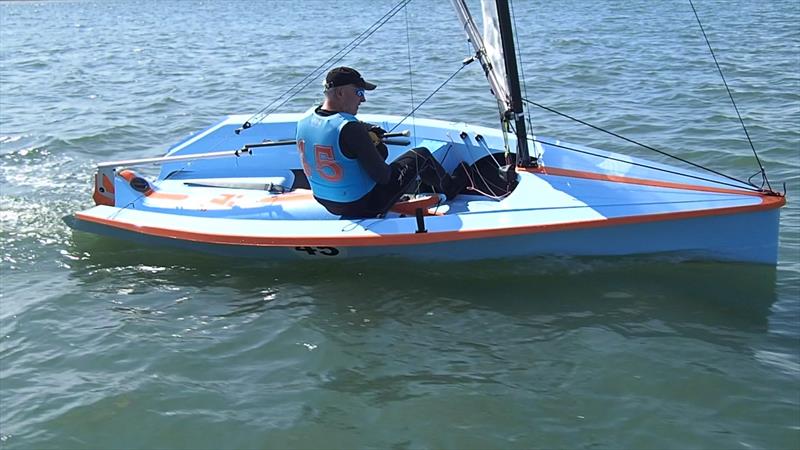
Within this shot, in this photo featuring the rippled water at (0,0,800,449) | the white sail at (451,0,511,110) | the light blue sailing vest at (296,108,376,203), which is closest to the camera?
the rippled water at (0,0,800,449)

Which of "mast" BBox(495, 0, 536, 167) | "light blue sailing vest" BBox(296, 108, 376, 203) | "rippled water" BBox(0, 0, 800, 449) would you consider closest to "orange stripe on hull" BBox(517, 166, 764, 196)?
"mast" BBox(495, 0, 536, 167)

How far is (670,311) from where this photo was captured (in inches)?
193

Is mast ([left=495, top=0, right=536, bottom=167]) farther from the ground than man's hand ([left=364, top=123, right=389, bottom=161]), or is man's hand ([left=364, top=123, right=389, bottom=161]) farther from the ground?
mast ([left=495, top=0, right=536, bottom=167])

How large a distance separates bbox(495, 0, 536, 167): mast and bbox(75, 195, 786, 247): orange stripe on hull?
79 centimetres

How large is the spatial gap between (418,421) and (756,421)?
158 cm

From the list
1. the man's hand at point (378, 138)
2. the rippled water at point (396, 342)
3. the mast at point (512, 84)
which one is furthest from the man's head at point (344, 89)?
the rippled water at point (396, 342)

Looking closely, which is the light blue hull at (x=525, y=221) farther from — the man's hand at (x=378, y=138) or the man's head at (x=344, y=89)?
the man's head at (x=344, y=89)

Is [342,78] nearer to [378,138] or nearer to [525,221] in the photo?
[378,138]

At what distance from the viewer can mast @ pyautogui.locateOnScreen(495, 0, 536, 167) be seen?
5348 millimetres

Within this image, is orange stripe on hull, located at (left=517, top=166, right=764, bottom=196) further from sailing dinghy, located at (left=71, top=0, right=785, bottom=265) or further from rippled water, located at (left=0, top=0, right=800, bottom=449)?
rippled water, located at (left=0, top=0, right=800, bottom=449)

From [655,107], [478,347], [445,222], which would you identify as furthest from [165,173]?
[655,107]

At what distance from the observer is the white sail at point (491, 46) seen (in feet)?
18.1

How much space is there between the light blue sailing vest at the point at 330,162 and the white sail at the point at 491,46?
3.63ft

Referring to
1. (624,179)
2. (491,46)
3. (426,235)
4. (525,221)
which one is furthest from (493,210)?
(491,46)
